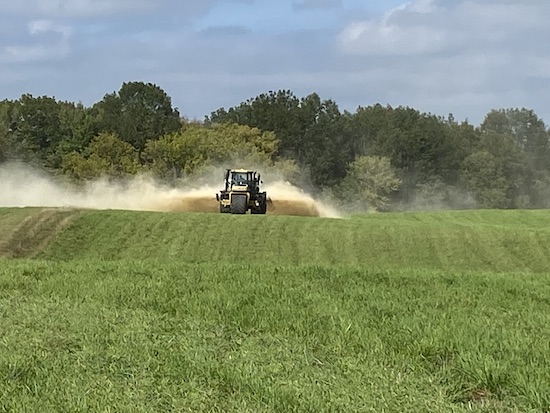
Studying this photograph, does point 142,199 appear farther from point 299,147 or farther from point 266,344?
point 299,147

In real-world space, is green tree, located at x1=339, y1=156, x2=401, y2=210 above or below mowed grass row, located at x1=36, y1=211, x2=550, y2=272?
below

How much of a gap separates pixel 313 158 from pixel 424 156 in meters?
15.6

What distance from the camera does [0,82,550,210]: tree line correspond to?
8681 cm

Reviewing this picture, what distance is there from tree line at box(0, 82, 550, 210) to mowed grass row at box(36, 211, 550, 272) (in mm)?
50792

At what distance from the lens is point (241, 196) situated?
4122 centimetres

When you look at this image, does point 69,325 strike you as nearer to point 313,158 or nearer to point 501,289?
point 501,289

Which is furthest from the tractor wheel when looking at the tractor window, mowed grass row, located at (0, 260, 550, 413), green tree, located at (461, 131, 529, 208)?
green tree, located at (461, 131, 529, 208)

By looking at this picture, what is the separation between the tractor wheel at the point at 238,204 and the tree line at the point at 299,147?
39851 millimetres

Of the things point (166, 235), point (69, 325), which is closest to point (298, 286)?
point (69, 325)

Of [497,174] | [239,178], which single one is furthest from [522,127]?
[239,178]

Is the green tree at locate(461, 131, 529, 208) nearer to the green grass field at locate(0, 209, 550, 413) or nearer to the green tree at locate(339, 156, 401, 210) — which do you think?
the green tree at locate(339, 156, 401, 210)

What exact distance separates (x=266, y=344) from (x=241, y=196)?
106ft

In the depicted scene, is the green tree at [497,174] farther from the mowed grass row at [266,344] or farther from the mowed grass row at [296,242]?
the mowed grass row at [266,344]

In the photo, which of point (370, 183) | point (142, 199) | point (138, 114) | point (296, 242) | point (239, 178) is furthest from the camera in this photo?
point (370, 183)
